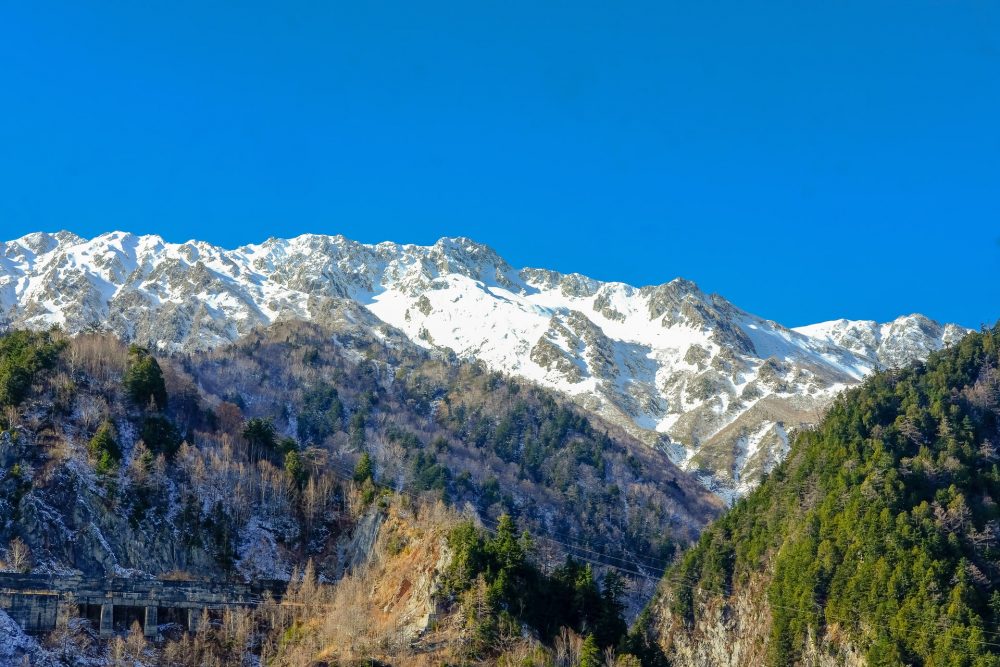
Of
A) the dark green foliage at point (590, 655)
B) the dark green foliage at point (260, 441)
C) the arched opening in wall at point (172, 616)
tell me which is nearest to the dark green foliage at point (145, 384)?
the dark green foliage at point (260, 441)

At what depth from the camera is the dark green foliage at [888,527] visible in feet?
281

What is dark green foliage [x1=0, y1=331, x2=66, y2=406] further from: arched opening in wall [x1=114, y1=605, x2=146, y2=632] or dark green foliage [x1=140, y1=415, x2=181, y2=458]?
arched opening in wall [x1=114, y1=605, x2=146, y2=632]

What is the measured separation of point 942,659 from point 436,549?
40.0 meters

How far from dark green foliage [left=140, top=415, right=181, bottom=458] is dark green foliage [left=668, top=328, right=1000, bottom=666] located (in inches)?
2140

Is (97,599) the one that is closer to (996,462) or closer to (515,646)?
(515,646)

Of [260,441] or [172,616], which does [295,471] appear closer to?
[260,441]

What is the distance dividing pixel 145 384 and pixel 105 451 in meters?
11.7

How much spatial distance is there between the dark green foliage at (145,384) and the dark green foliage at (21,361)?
21.1 feet

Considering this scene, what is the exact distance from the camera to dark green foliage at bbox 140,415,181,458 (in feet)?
292

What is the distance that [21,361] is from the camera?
8888 cm

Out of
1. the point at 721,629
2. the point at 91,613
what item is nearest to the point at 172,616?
the point at 91,613

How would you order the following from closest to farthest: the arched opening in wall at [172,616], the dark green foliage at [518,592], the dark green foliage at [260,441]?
the dark green foliage at [518,592]
the arched opening in wall at [172,616]
the dark green foliage at [260,441]

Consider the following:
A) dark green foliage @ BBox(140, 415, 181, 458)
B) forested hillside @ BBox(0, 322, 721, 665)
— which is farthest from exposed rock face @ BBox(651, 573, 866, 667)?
Result: dark green foliage @ BBox(140, 415, 181, 458)

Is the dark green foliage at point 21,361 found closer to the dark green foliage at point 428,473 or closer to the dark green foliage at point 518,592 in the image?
the dark green foliage at point 518,592
